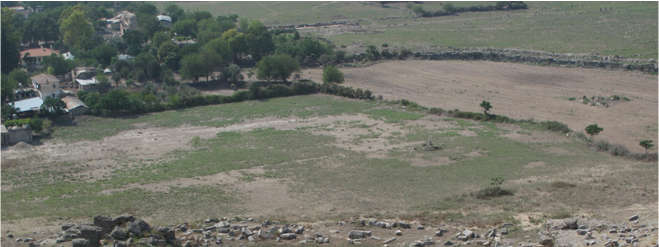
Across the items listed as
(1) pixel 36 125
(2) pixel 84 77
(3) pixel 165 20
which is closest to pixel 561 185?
(1) pixel 36 125

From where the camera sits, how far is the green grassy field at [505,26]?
98.9 metres

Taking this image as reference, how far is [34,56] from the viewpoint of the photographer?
95500mm

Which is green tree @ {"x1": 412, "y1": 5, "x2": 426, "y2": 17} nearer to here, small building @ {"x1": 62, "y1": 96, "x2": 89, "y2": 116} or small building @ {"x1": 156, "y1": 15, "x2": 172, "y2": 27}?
small building @ {"x1": 156, "y1": 15, "x2": 172, "y2": 27}

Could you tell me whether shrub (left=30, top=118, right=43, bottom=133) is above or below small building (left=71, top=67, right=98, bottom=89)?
below

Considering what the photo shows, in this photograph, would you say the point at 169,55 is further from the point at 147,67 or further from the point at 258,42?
the point at 258,42

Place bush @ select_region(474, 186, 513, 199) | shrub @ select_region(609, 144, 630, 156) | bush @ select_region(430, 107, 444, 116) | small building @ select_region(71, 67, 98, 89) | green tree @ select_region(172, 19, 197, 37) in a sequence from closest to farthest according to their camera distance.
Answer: bush @ select_region(474, 186, 513, 199)
shrub @ select_region(609, 144, 630, 156)
bush @ select_region(430, 107, 444, 116)
small building @ select_region(71, 67, 98, 89)
green tree @ select_region(172, 19, 197, 37)

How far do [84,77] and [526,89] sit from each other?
49.2m

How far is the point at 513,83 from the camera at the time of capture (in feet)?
253

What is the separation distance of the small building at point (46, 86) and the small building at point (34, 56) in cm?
2381

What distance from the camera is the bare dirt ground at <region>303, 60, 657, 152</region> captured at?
5975 centimetres

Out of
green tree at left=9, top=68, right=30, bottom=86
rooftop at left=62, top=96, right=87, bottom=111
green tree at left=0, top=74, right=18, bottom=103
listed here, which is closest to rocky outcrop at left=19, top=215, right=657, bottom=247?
Answer: rooftop at left=62, top=96, right=87, bottom=111

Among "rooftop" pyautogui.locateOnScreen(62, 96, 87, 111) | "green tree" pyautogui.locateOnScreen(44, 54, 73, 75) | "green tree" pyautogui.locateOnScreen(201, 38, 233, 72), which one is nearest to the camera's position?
"rooftop" pyautogui.locateOnScreen(62, 96, 87, 111)

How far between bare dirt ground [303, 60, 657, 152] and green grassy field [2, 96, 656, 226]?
24.0 feet

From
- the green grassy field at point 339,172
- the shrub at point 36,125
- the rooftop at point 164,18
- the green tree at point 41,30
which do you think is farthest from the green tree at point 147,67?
the rooftop at point 164,18
